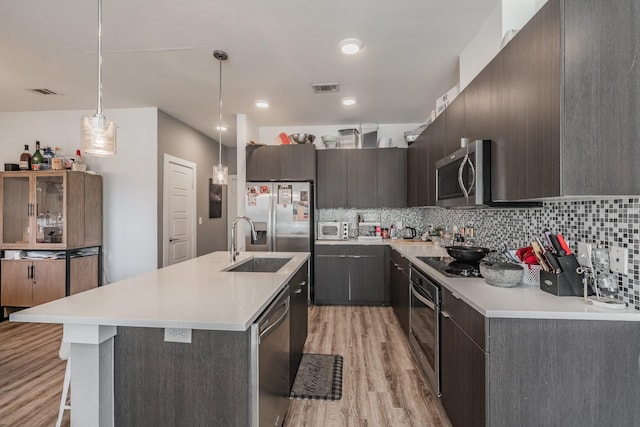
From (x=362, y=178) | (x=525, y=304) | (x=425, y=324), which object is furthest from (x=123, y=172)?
(x=525, y=304)

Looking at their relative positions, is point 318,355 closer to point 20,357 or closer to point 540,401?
point 540,401

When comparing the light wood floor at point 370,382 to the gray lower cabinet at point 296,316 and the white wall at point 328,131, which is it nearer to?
the gray lower cabinet at point 296,316

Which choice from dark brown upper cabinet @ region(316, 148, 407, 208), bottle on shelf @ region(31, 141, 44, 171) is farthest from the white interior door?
dark brown upper cabinet @ region(316, 148, 407, 208)

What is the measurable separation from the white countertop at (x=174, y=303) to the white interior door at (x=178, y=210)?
8.71 feet

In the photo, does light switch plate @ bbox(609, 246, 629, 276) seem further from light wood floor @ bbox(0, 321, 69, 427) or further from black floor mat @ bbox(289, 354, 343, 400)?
light wood floor @ bbox(0, 321, 69, 427)

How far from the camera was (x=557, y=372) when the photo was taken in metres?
1.32

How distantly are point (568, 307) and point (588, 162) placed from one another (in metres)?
0.61

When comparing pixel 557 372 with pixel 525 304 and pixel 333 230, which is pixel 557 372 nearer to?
pixel 525 304

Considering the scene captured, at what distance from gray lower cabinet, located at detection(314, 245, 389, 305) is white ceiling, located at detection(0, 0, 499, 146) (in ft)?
6.16

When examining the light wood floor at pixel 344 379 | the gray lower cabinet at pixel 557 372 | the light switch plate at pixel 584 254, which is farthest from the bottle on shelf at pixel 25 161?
the light switch plate at pixel 584 254

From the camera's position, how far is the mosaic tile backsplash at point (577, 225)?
1387 millimetres

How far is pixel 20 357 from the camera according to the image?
2.80 metres

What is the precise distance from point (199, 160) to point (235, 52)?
125 inches

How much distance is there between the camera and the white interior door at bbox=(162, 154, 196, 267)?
445 centimetres
